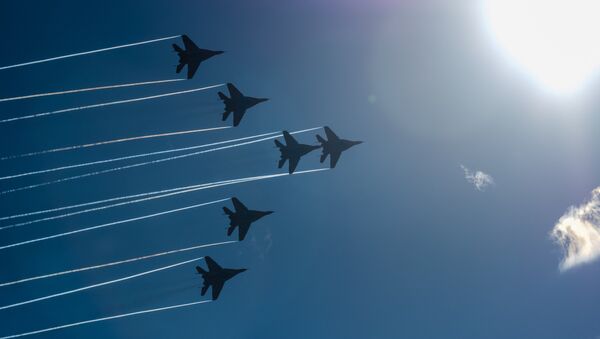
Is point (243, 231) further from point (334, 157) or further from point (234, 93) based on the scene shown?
point (234, 93)

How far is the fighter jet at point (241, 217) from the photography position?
2800 inches

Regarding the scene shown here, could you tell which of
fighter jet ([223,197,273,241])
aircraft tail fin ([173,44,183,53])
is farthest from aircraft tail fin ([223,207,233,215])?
aircraft tail fin ([173,44,183,53])

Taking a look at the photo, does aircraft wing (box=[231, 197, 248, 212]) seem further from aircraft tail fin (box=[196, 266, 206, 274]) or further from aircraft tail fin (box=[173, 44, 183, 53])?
aircraft tail fin (box=[173, 44, 183, 53])

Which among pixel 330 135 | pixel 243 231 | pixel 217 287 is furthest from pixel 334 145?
pixel 217 287

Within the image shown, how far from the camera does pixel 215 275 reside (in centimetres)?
7144

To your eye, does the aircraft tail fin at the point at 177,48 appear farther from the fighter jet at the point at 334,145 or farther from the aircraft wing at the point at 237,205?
the fighter jet at the point at 334,145

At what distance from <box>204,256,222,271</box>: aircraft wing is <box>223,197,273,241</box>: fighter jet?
16.9 feet

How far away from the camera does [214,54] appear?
68812 millimetres

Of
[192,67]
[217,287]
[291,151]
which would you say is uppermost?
[192,67]

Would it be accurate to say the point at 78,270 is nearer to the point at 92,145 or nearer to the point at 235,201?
the point at 92,145

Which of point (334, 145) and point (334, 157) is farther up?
point (334, 145)

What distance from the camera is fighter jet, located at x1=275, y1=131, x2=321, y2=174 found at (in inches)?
2881

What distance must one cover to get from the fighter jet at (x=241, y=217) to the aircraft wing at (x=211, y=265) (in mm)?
5152

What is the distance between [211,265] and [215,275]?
5.14ft
